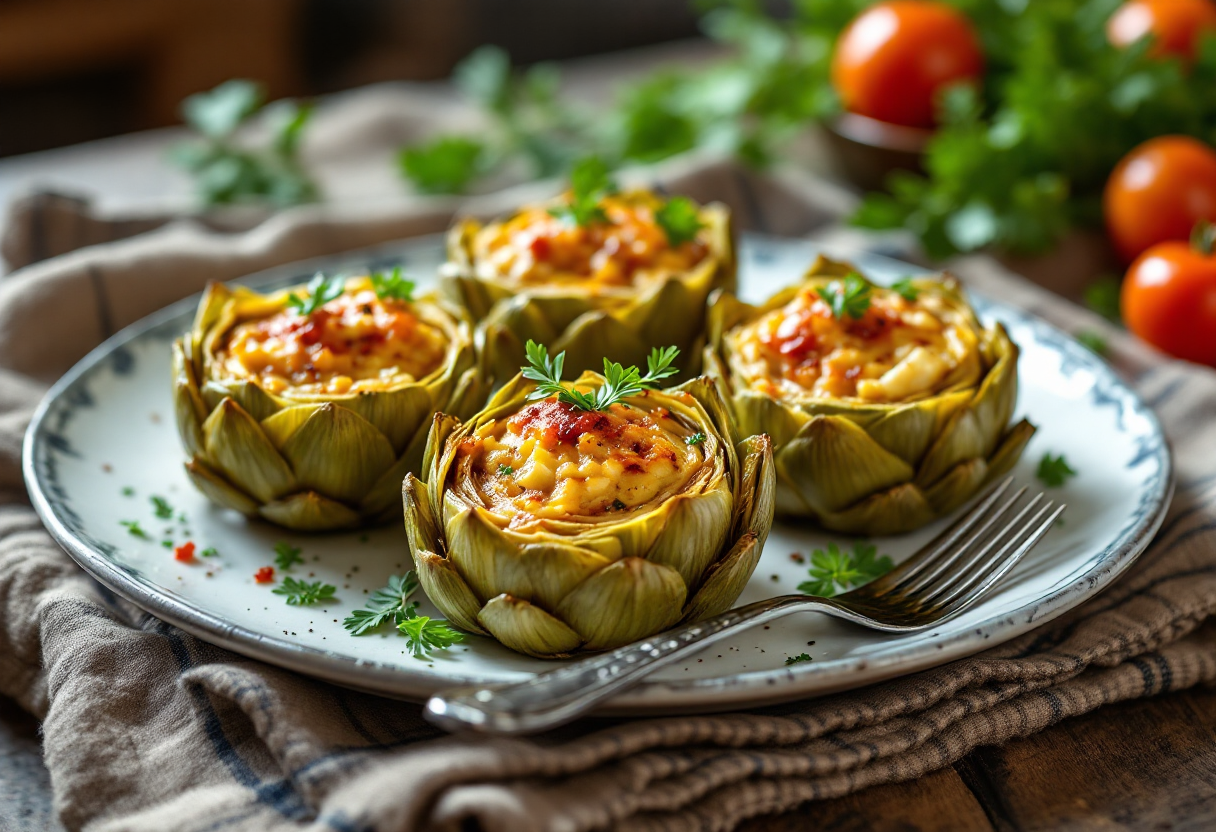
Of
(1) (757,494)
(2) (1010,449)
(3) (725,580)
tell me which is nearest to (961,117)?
(2) (1010,449)

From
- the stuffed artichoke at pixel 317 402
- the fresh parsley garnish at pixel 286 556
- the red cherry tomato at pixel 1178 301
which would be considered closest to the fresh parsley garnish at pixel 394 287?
the stuffed artichoke at pixel 317 402

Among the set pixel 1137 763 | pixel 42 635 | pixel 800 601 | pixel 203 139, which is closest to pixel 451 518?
pixel 800 601

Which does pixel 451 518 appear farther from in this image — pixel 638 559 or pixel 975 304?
pixel 975 304

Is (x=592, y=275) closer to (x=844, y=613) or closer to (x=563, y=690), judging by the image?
(x=844, y=613)

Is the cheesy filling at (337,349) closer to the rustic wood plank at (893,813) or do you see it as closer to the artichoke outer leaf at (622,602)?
the artichoke outer leaf at (622,602)

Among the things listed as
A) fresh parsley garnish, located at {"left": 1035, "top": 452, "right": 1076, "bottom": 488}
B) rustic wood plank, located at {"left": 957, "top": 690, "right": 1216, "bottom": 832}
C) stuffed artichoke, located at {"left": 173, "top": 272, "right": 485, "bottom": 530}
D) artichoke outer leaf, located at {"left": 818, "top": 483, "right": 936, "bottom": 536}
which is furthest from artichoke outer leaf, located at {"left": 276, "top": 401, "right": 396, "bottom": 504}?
fresh parsley garnish, located at {"left": 1035, "top": 452, "right": 1076, "bottom": 488}

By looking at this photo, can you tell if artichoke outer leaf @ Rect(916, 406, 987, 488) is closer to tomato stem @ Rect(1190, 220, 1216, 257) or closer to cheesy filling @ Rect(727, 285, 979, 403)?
cheesy filling @ Rect(727, 285, 979, 403)
